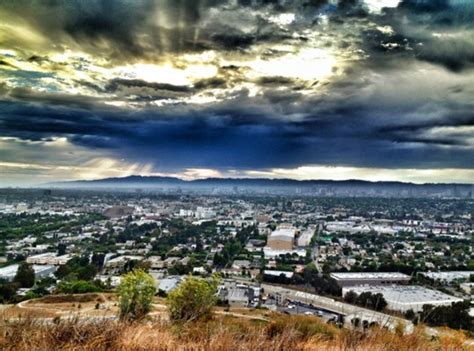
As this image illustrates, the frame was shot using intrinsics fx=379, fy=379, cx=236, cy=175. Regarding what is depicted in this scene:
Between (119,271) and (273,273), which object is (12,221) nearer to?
(119,271)

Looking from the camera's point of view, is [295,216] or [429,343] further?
[295,216]

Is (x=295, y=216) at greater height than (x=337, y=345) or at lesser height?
lesser

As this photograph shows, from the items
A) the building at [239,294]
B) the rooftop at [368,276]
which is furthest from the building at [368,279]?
the building at [239,294]

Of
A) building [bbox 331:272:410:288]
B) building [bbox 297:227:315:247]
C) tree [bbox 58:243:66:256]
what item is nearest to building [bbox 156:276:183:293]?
building [bbox 331:272:410:288]

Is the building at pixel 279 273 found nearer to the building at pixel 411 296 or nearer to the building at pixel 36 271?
the building at pixel 411 296

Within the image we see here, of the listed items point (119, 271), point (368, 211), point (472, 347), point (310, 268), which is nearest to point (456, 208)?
point (368, 211)

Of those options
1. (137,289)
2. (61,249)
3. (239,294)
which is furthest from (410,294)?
(61,249)
